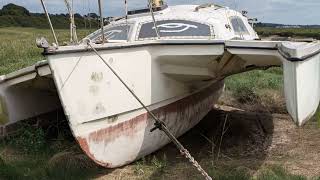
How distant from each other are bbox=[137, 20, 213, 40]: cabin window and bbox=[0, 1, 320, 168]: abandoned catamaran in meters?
0.01

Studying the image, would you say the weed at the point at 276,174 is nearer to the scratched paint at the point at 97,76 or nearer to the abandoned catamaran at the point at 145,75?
the abandoned catamaran at the point at 145,75

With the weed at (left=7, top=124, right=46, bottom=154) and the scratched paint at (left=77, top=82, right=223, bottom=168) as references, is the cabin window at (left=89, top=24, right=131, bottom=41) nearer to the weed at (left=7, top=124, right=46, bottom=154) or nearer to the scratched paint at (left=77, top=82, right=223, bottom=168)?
the scratched paint at (left=77, top=82, right=223, bottom=168)

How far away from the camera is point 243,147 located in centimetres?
772

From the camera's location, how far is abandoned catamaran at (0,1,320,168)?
A: 566 centimetres

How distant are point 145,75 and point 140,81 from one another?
13 cm

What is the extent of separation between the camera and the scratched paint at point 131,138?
6039mm

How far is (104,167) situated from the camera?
6312 mm

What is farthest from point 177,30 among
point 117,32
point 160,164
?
point 160,164

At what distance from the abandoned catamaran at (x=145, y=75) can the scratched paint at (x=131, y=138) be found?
1cm

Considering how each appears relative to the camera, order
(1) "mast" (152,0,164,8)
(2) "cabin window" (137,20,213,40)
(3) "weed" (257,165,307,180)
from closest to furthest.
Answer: (3) "weed" (257,165,307,180) → (2) "cabin window" (137,20,213,40) → (1) "mast" (152,0,164,8)

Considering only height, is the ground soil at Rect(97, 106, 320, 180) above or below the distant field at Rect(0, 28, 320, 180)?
below

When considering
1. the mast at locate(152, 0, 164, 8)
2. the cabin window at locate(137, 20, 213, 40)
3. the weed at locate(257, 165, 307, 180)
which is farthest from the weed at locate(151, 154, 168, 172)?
the mast at locate(152, 0, 164, 8)

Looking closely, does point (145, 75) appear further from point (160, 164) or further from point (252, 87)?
→ point (252, 87)

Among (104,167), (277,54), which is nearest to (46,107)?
(104,167)
